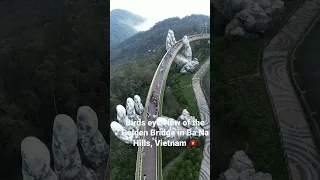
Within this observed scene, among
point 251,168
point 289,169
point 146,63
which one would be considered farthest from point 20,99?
point 289,169

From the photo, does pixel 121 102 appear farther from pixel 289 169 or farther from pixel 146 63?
pixel 289 169

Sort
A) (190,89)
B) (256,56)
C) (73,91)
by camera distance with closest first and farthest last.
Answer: (190,89) < (73,91) < (256,56)

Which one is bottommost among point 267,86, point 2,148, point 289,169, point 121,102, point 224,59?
point 289,169

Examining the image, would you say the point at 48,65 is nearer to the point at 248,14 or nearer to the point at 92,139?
the point at 92,139

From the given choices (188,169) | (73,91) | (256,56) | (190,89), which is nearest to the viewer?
(188,169)

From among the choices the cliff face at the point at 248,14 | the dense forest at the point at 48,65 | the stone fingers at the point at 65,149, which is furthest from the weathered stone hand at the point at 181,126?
the cliff face at the point at 248,14

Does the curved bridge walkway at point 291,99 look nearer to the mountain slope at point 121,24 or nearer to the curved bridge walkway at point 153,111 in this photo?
the curved bridge walkway at point 153,111
